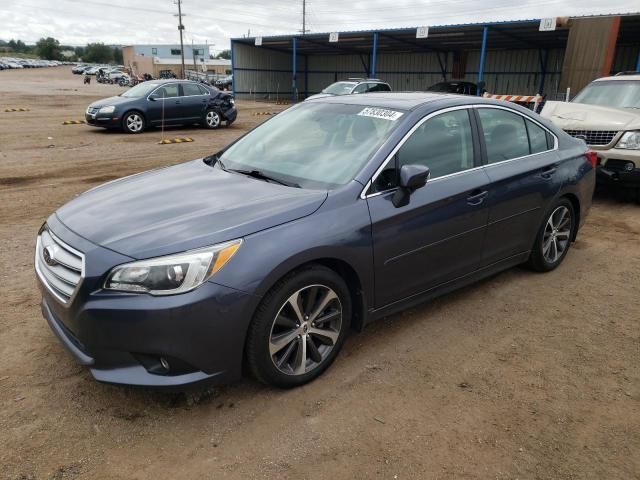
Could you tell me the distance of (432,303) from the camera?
14.0 feet

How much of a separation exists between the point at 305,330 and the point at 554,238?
9.86ft

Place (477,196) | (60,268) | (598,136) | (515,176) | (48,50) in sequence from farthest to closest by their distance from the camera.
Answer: (48,50)
(598,136)
(515,176)
(477,196)
(60,268)

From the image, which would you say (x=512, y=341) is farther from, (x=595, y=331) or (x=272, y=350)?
(x=272, y=350)

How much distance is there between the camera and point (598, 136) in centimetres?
729

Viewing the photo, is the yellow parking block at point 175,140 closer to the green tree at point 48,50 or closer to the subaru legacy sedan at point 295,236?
the subaru legacy sedan at point 295,236

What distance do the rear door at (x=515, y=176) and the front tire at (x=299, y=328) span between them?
5.13ft

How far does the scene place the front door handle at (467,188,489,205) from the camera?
3749mm

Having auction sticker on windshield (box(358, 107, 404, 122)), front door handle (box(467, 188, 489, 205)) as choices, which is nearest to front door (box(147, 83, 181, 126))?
auction sticker on windshield (box(358, 107, 404, 122))

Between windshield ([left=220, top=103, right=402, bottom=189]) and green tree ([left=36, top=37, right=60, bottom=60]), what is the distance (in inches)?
5686

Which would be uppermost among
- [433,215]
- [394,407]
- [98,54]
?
[98,54]

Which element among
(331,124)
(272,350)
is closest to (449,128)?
(331,124)

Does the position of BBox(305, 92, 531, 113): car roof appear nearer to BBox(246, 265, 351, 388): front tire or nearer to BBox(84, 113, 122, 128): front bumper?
BBox(246, 265, 351, 388): front tire

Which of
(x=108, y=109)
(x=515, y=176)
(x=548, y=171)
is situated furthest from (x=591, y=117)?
(x=108, y=109)

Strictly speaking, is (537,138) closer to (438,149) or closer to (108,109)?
(438,149)
